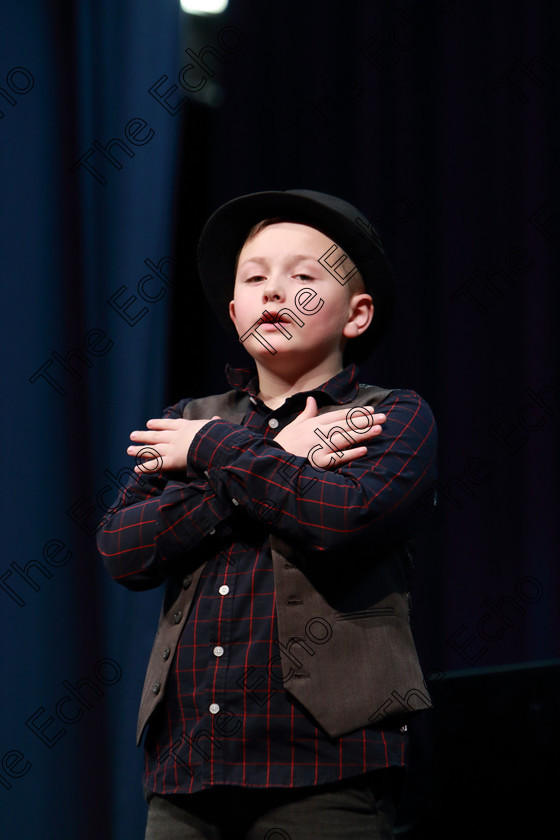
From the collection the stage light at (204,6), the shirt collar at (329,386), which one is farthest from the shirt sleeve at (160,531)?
the stage light at (204,6)

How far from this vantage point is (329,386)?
1414 mm

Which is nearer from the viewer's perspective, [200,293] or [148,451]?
[148,451]

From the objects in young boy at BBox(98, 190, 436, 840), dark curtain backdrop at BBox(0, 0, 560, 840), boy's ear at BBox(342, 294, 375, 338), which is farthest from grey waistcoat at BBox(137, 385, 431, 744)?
dark curtain backdrop at BBox(0, 0, 560, 840)

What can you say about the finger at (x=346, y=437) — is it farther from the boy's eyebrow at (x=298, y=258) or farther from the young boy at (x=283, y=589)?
the boy's eyebrow at (x=298, y=258)

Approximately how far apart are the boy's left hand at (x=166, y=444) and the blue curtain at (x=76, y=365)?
663mm

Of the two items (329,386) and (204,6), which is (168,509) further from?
(204,6)

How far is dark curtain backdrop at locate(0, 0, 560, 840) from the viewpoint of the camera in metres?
1.98

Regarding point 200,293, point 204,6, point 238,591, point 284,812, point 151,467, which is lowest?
point 284,812

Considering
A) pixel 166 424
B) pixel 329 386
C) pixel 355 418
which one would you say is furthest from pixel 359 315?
pixel 166 424

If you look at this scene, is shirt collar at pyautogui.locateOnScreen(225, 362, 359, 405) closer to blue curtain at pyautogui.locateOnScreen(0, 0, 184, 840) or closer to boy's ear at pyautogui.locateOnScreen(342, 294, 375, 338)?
boy's ear at pyautogui.locateOnScreen(342, 294, 375, 338)

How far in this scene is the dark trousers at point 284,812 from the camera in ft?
3.73

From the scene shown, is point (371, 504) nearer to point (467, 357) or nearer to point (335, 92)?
point (467, 357)

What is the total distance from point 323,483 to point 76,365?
106cm

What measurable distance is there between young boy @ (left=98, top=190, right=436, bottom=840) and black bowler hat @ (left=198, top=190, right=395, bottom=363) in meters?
0.03
